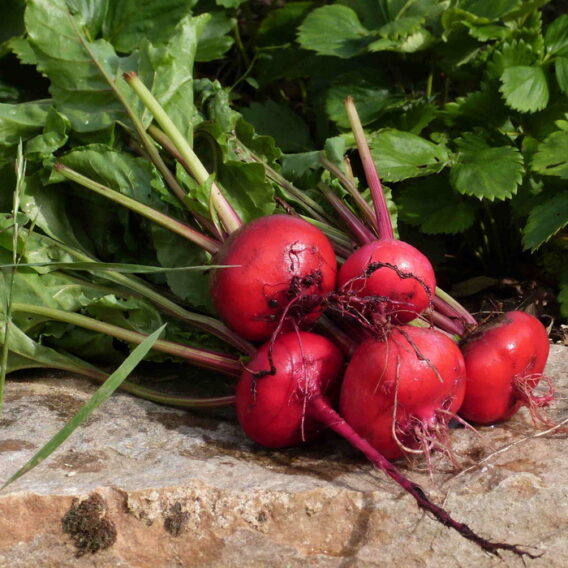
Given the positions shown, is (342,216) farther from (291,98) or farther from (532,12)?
(291,98)

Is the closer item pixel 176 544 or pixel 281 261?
pixel 176 544

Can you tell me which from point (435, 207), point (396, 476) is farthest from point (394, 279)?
point (435, 207)

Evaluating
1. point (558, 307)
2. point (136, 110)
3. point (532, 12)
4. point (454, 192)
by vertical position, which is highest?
point (532, 12)

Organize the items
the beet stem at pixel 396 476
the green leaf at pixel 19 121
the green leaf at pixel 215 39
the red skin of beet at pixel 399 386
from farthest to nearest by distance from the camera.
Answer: the green leaf at pixel 215 39 < the green leaf at pixel 19 121 < the red skin of beet at pixel 399 386 < the beet stem at pixel 396 476

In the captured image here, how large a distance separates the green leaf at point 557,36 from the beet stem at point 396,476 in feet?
5.36

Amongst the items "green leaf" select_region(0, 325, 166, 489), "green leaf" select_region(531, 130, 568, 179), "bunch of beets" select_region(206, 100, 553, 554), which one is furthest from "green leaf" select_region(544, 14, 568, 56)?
"green leaf" select_region(0, 325, 166, 489)

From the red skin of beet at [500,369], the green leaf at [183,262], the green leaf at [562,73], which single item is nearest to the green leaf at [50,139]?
the green leaf at [183,262]

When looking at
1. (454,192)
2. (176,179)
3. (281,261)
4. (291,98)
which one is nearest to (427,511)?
(281,261)

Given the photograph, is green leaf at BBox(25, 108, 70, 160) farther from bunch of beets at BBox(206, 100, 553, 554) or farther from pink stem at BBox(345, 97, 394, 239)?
pink stem at BBox(345, 97, 394, 239)

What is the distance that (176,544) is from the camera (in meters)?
1.64

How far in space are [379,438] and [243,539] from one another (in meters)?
0.38

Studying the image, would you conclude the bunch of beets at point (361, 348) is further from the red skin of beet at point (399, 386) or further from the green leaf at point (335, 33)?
the green leaf at point (335, 33)

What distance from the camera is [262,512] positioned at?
168cm

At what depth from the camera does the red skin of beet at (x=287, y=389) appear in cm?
193
